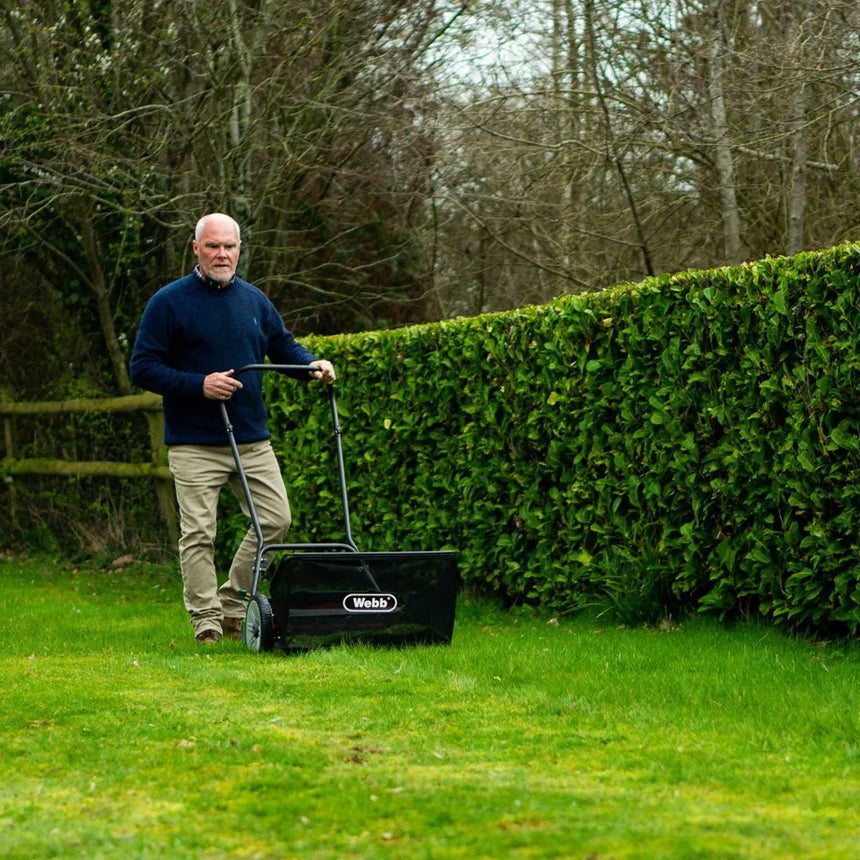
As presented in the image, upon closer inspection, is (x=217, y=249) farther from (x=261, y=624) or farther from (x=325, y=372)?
(x=261, y=624)

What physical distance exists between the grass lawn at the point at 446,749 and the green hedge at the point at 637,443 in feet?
1.44

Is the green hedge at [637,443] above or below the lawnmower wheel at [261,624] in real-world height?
above

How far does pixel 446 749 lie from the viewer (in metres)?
4.69

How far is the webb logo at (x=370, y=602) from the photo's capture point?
6871 mm

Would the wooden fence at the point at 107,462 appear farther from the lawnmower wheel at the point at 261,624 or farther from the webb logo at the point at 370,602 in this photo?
the webb logo at the point at 370,602

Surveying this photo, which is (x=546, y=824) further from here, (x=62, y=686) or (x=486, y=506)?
(x=486, y=506)

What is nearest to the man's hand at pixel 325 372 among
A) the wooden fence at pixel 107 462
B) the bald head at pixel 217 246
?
the bald head at pixel 217 246

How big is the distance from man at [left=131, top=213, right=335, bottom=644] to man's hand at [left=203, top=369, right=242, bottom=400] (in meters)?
0.20

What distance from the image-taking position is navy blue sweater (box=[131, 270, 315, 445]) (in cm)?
732

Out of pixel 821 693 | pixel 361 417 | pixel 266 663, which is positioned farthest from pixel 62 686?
pixel 361 417

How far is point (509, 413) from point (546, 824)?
514cm

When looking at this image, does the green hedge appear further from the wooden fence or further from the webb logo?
the wooden fence

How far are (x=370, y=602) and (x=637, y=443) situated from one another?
1.81m

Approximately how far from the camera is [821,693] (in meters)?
5.56
